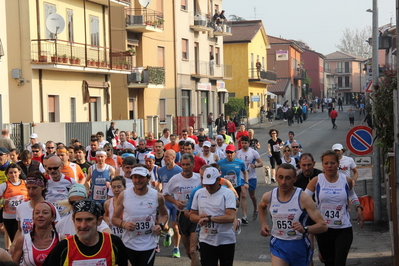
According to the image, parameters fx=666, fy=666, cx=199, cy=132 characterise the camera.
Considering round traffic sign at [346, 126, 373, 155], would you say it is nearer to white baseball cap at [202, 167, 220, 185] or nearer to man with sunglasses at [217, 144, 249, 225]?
man with sunglasses at [217, 144, 249, 225]

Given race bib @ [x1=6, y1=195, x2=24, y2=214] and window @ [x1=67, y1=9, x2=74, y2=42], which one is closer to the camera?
race bib @ [x1=6, y1=195, x2=24, y2=214]

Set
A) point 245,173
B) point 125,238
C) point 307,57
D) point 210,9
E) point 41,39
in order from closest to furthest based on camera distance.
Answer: point 125,238
point 245,173
point 41,39
point 210,9
point 307,57

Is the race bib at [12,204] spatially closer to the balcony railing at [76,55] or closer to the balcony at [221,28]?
the balcony railing at [76,55]

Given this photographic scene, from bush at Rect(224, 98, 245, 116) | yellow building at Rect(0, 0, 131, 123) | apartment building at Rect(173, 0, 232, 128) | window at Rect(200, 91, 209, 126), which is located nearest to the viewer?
yellow building at Rect(0, 0, 131, 123)

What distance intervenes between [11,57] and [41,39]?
1.53m

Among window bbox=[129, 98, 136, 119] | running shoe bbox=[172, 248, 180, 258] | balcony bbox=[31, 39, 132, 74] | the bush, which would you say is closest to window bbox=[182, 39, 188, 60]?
window bbox=[129, 98, 136, 119]

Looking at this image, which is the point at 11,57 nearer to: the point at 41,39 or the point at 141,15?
the point at 41,39

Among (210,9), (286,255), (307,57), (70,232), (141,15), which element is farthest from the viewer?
(307,57)

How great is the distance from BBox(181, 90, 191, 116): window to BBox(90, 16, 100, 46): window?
1310cm

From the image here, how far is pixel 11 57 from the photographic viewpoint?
1086 inches

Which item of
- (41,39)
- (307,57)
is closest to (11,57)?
(41,39)

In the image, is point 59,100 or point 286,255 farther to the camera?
point 59,100

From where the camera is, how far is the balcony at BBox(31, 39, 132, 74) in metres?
27.5

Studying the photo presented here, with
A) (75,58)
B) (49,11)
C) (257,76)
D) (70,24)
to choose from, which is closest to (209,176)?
(49,11)
